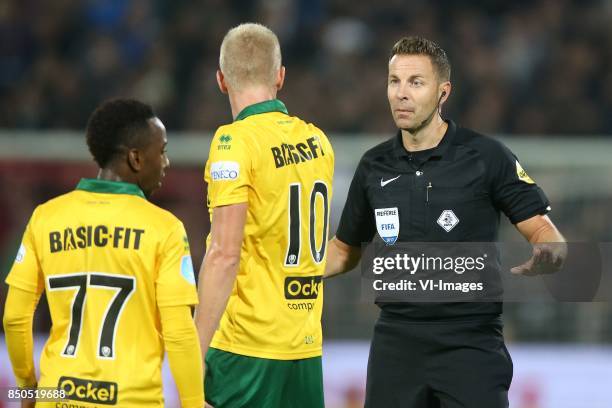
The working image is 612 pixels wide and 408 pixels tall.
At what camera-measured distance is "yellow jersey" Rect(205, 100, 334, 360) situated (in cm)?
421

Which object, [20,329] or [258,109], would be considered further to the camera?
[258,109]

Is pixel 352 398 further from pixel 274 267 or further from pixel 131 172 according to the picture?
pixel 131 172

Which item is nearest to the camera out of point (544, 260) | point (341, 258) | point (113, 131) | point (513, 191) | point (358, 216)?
point (113, 131)

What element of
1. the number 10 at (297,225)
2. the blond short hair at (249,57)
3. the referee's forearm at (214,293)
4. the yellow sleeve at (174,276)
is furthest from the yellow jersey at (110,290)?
the blond short hair at (249,57)

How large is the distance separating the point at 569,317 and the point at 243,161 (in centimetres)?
431

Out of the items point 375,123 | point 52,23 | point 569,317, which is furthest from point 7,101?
point 569,317

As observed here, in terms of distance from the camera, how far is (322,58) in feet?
34.7

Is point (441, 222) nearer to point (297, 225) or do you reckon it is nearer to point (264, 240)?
point (297, 225)

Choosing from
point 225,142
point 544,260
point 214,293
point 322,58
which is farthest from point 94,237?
point 322,58

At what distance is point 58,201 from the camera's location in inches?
146

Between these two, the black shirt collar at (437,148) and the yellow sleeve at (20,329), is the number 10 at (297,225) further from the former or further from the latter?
the yellow sleeve at (20,329)

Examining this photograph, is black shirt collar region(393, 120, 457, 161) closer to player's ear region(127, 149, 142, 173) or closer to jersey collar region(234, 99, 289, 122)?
jersey collar region(234, 99, 289, 122)

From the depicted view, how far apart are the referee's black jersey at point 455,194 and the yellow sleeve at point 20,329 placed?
1323mm

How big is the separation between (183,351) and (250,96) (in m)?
1.18
